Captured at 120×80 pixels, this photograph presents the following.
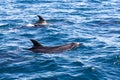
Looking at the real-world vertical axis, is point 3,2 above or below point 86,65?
above

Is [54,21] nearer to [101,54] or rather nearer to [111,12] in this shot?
[111,12]

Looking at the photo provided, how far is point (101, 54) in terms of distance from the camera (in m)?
16.3

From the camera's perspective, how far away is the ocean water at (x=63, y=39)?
1400cm

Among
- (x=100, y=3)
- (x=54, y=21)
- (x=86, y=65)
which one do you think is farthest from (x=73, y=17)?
(x=86, y=65)

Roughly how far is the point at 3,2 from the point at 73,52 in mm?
19916

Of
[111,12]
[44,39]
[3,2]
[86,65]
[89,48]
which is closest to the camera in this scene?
[86,65]

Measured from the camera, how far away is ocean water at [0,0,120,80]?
551 inches

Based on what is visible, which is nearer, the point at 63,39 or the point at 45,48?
the point at 45,48

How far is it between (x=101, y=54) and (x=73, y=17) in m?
9.90

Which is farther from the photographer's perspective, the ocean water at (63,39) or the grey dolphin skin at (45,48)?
the grey dolphin skin at (45,48)

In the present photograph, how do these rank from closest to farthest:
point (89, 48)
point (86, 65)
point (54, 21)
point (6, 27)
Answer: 1. point (86, 65)
2. point (89, 48)
3. point (6, 27)
4. point (54, 21)

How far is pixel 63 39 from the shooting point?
1945cm

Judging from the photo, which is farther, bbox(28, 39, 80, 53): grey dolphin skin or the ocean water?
bbox(28, 39, 80, 53): grey dolphin skin

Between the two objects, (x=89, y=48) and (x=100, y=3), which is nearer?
(x=89, y=48)
